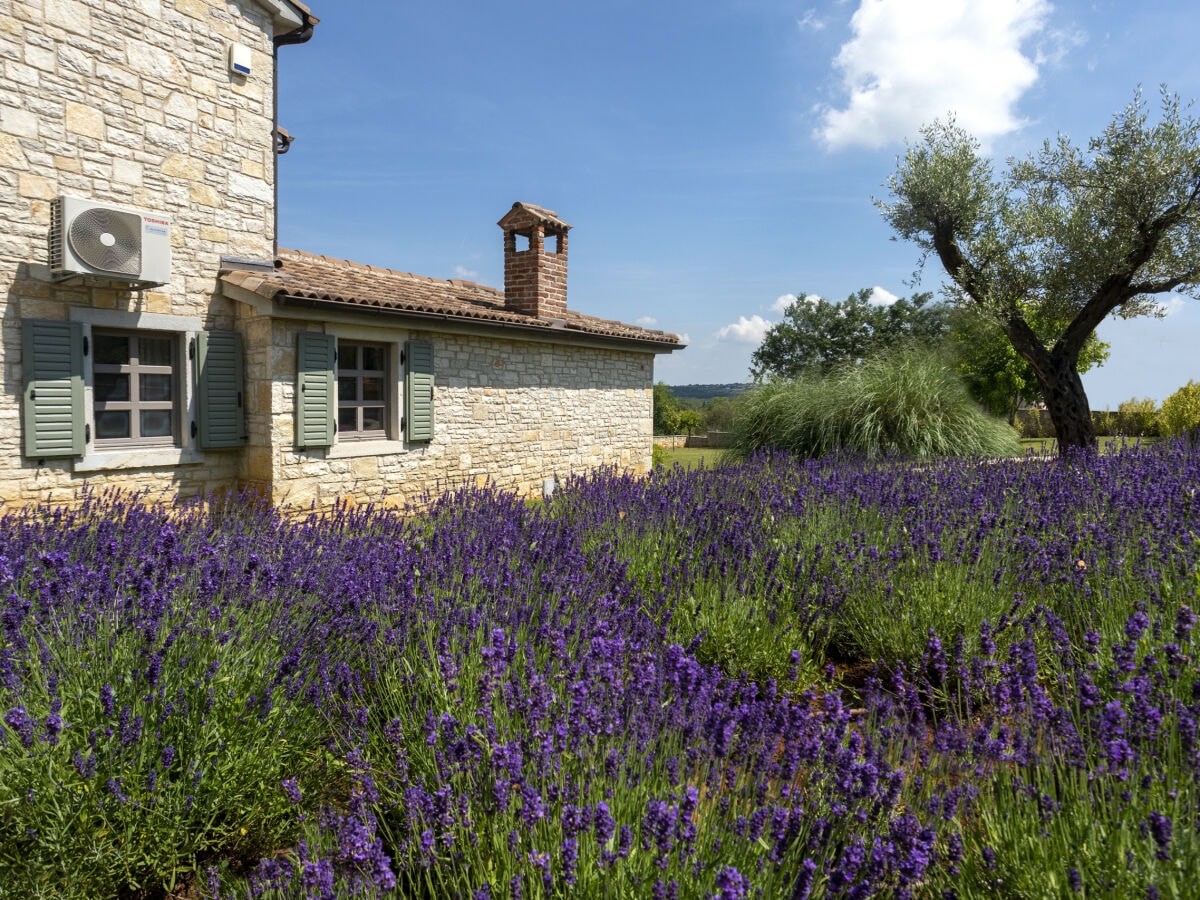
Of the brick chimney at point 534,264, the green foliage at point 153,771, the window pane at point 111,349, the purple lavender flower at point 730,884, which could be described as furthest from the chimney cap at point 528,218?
the purple lavender flower at point 730,884

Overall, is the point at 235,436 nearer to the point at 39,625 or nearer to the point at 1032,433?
the point at 39,625

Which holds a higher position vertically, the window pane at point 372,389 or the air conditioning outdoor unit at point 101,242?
the air conditioning outdoor unit at point 101,242

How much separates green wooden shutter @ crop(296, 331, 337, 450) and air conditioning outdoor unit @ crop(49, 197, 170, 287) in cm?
151

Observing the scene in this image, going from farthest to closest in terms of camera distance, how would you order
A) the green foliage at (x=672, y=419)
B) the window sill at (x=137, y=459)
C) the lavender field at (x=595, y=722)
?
the green foliage at (x=672, y=419)
the window sill at (x=137, y=459)
the lavender field at (x=595, y=722)

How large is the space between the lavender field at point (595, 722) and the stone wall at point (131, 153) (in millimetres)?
3407

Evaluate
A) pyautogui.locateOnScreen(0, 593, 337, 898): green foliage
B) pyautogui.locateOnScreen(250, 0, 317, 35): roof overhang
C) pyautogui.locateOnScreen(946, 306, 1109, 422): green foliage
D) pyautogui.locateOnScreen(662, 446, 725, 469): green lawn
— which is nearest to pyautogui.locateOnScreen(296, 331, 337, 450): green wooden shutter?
pyautogui.locateOnScreen(250, 0, 317, 35): roof overhang

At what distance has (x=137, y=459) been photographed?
7059 mm

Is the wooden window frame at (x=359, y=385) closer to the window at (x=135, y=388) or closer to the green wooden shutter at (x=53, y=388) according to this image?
the window at (x=135, y=388)

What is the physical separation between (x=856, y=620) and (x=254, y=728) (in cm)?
274

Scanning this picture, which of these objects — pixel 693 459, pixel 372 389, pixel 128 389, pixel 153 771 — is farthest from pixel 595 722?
pixel 693 459

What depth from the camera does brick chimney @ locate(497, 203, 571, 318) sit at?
1121 cm

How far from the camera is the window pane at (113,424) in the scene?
23.0 feet

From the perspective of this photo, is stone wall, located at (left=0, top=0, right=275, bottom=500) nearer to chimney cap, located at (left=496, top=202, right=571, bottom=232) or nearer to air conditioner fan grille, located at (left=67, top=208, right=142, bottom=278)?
air conditioner fan grille, located at (left=67, top=208, right=142, bottom=278)

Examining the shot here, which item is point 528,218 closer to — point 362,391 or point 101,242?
point 362,391
